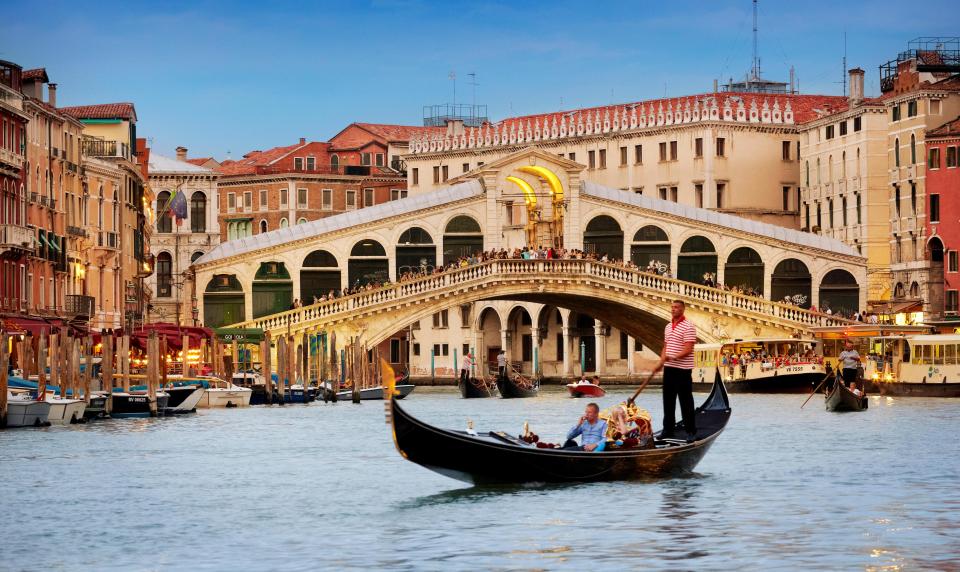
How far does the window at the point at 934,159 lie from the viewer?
180ft

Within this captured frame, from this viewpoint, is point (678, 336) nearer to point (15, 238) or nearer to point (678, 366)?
point (678, 366)

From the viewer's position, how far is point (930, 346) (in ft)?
141

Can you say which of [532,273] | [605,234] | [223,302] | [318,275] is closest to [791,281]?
[605,234]

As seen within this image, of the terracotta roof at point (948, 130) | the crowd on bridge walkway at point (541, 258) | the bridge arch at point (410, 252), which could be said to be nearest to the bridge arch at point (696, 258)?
the crowd on bridge walkway at point (541, 258)

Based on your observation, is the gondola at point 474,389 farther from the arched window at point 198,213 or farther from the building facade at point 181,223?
the arched window at point 198,213

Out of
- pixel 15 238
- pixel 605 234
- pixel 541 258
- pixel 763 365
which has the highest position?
pixel 605 234

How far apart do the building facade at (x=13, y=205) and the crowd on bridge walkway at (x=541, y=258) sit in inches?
437

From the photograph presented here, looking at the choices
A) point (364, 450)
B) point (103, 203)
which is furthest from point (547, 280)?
point (364, 450)

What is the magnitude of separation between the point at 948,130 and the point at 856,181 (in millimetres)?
6994

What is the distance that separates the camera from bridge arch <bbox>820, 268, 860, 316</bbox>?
55656mm

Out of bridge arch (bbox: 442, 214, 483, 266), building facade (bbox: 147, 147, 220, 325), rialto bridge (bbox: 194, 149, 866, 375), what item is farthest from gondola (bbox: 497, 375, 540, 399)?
building facade (bbox: 147, 147, 220, 325)

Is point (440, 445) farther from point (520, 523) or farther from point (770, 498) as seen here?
point (770, 498)

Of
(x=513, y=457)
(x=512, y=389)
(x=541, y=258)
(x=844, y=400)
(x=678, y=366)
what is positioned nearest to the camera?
(x=513, y=457)

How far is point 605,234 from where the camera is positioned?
2203 inches
